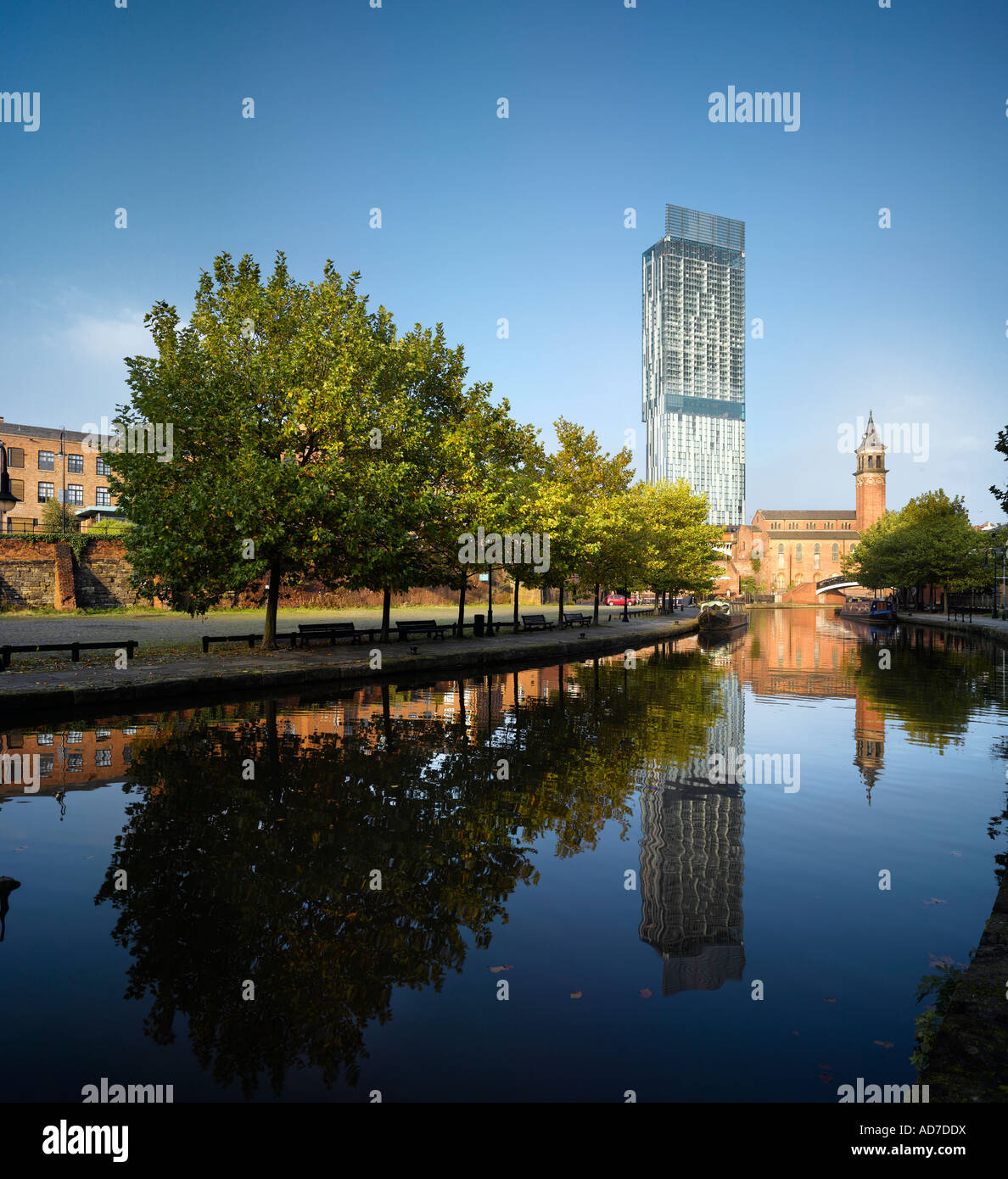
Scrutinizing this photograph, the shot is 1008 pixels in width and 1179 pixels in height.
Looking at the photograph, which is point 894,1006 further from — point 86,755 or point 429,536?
point 429,536

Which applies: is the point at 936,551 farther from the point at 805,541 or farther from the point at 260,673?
the point at 805,541

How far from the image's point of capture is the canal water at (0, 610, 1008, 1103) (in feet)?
12.4

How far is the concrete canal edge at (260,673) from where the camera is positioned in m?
14.1

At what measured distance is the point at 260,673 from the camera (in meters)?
17.4

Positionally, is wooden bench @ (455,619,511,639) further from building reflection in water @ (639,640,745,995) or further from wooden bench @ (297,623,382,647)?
building reflection in water @ (639,640,745,995)

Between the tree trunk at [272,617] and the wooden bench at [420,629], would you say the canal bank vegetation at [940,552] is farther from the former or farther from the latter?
the tree trunk at [272,617]

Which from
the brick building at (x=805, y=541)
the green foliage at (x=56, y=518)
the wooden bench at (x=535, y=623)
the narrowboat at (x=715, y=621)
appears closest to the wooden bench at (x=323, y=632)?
the wooden bench at (x=535, y=623)

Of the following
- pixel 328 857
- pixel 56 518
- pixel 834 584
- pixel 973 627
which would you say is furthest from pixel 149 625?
pixel 834 584

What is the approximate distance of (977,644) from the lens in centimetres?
3538

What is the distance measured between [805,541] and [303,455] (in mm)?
153285

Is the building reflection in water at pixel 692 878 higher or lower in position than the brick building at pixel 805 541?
lower

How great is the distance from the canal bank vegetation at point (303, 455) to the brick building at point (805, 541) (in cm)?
12535
